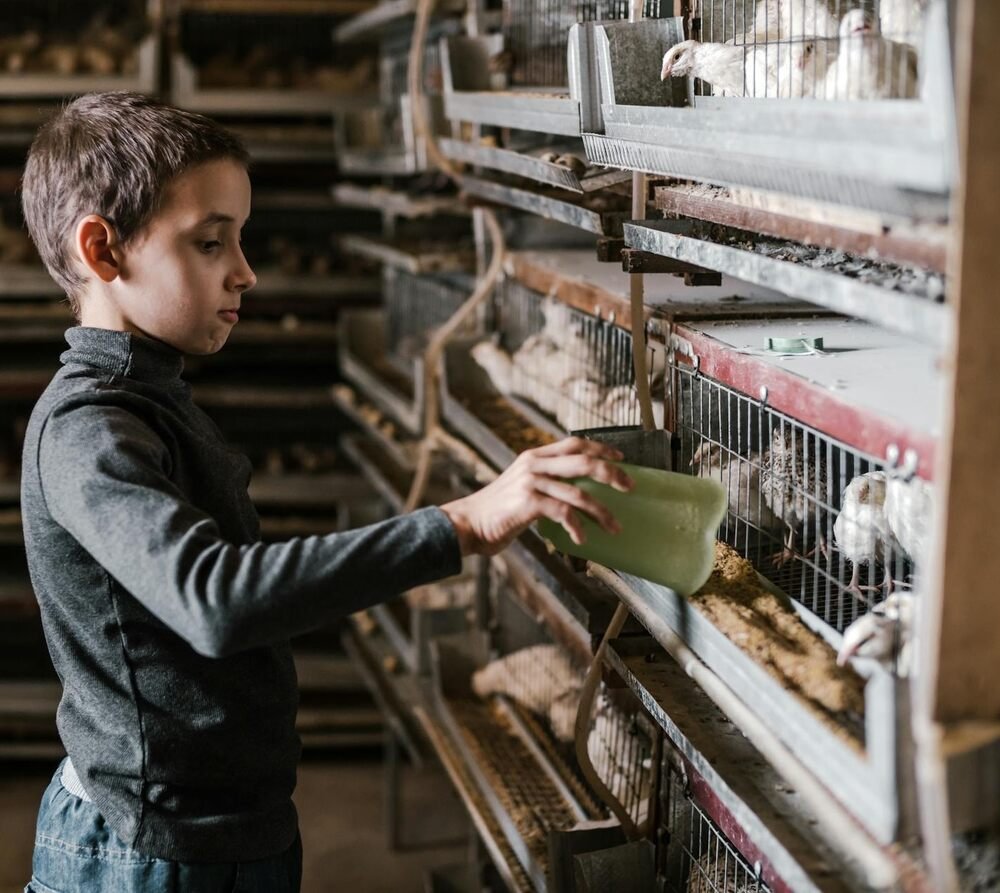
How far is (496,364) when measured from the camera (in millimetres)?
2607

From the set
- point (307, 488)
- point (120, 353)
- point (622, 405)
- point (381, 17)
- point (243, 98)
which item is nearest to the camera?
point (120, 353)

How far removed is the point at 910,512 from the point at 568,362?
3.67 ft

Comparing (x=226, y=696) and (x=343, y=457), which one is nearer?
(x=226, y=696)

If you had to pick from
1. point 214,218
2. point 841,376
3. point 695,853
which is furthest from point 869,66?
point 695,853

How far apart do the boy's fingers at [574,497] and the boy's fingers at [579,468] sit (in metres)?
0.01

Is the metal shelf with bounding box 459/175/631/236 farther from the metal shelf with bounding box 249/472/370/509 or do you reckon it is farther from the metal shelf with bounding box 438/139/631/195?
the metal shelf with bounding box 249/472/370/509

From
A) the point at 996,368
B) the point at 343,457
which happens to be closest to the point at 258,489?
the point at 343,457

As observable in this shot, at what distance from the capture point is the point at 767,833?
1.16 metres

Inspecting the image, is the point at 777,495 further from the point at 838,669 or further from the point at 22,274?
the point at 22,274

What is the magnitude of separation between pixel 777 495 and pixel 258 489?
2.64 meters

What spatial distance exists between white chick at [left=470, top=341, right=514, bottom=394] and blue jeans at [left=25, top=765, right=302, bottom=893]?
1275 mm

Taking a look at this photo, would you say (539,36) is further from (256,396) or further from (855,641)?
(256,396)

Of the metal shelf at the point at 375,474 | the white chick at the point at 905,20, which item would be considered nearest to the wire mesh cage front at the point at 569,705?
the metal shelf at the point at 375,474

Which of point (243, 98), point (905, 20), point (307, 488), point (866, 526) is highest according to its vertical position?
point (243, 98)
